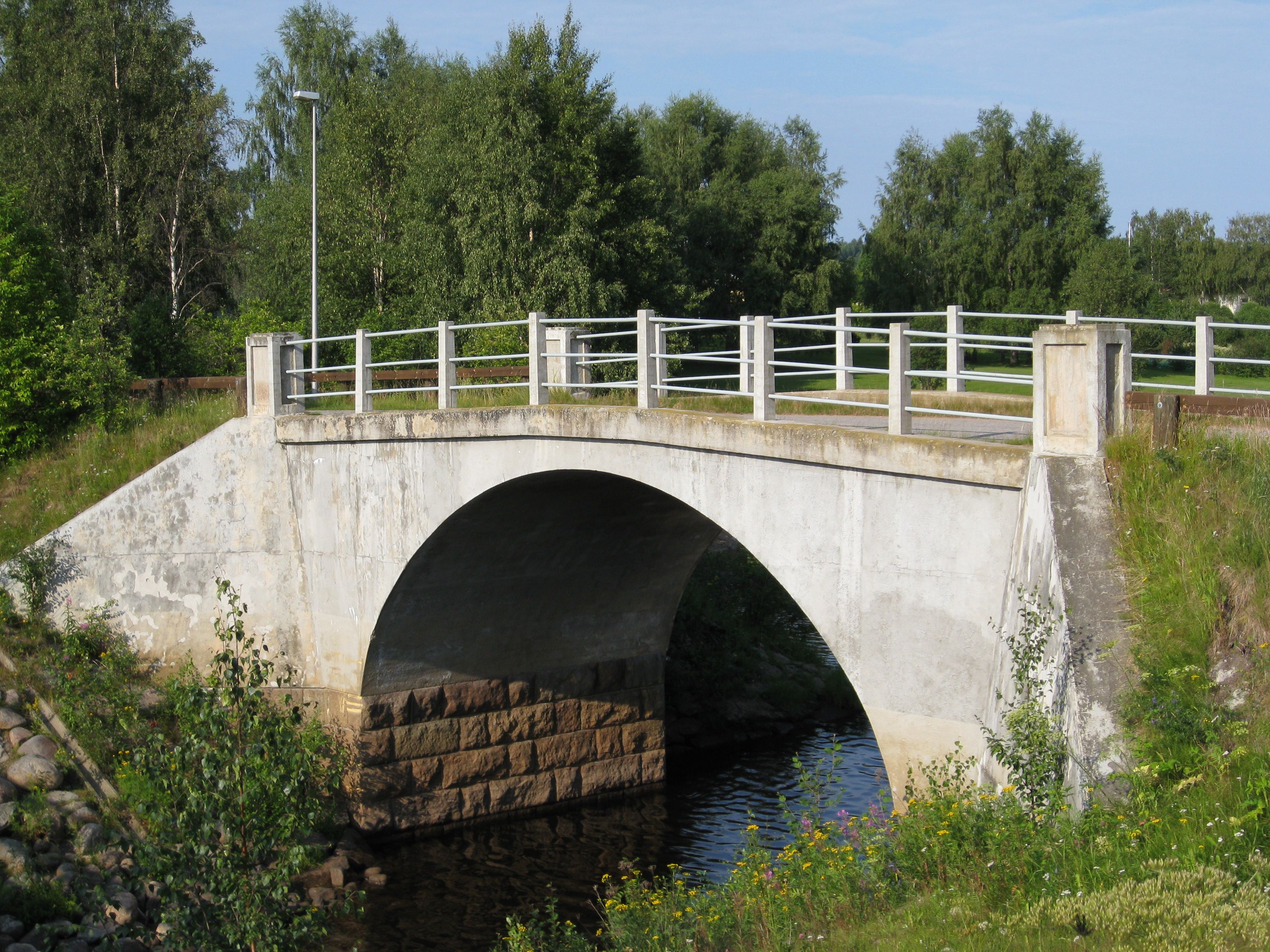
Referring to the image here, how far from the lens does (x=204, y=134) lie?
113ft

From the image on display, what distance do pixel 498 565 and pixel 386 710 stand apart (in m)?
2.42

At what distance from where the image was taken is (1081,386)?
8.07 metres

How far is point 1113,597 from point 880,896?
85.7 inches

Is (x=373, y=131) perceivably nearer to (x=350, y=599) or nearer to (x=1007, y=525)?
(x=350, y=599)

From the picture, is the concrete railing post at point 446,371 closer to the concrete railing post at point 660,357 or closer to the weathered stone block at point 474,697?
the concrete railing post at point 660,357

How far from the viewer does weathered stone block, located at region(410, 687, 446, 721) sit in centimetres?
1694

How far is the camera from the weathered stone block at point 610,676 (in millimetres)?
18469

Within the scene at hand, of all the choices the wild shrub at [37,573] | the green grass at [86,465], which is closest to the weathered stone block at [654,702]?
the green grass at [86,465]

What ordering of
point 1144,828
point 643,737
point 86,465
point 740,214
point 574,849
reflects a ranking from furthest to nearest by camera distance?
point 740,214
point 86,465
point 643,737
point 574,849
point 1144,828

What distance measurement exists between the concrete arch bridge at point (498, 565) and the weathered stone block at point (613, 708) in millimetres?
33

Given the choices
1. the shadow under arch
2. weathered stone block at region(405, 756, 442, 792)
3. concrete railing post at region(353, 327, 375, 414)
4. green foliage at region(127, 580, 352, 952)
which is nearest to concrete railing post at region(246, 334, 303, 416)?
concrete railing post at region(353, 327, 375, 414)

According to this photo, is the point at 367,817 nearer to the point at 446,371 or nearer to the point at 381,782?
the point at 381,782

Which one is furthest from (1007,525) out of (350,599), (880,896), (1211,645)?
(350,599)

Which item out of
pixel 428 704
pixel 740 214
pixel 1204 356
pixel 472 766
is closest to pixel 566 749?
pixel 472 766
